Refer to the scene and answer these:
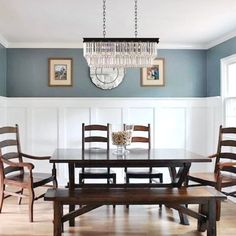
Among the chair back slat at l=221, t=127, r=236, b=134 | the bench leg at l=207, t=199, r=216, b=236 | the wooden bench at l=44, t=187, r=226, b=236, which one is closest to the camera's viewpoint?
the wooden bench at l=44, t=187, r=226, b=236

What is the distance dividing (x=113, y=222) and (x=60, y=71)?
2.77m

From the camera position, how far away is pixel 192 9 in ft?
12.0

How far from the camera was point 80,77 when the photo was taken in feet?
17.6

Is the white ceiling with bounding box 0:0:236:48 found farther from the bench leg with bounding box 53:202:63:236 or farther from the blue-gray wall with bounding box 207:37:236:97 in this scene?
the bench leg with bounding box 53:202:63:236

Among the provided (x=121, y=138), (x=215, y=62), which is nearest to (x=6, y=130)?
(x=121, y=138)

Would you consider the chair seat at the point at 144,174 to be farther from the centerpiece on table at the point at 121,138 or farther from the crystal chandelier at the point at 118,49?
the crystal chandelier at the point at 118,49

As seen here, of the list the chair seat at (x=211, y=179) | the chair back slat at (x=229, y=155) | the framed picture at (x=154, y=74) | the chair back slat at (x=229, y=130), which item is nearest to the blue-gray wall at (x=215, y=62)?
the framed picture at (x=154, y=74)

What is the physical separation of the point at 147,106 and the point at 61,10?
2298 millimetres

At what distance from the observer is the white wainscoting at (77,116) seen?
5316 millimetres

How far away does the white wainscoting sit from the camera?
5.32 m

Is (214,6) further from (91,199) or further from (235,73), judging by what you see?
(91,199)

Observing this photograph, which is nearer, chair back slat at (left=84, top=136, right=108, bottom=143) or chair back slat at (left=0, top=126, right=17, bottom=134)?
chair back slat at (left=0, top=126, right=17, bottom=134)

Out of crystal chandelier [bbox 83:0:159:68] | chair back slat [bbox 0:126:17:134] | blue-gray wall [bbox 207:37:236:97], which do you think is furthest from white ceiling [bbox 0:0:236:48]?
chair back slat [bbox 0:126:17:134]

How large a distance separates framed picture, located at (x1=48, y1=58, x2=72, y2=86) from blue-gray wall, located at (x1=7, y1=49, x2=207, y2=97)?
0.07m
